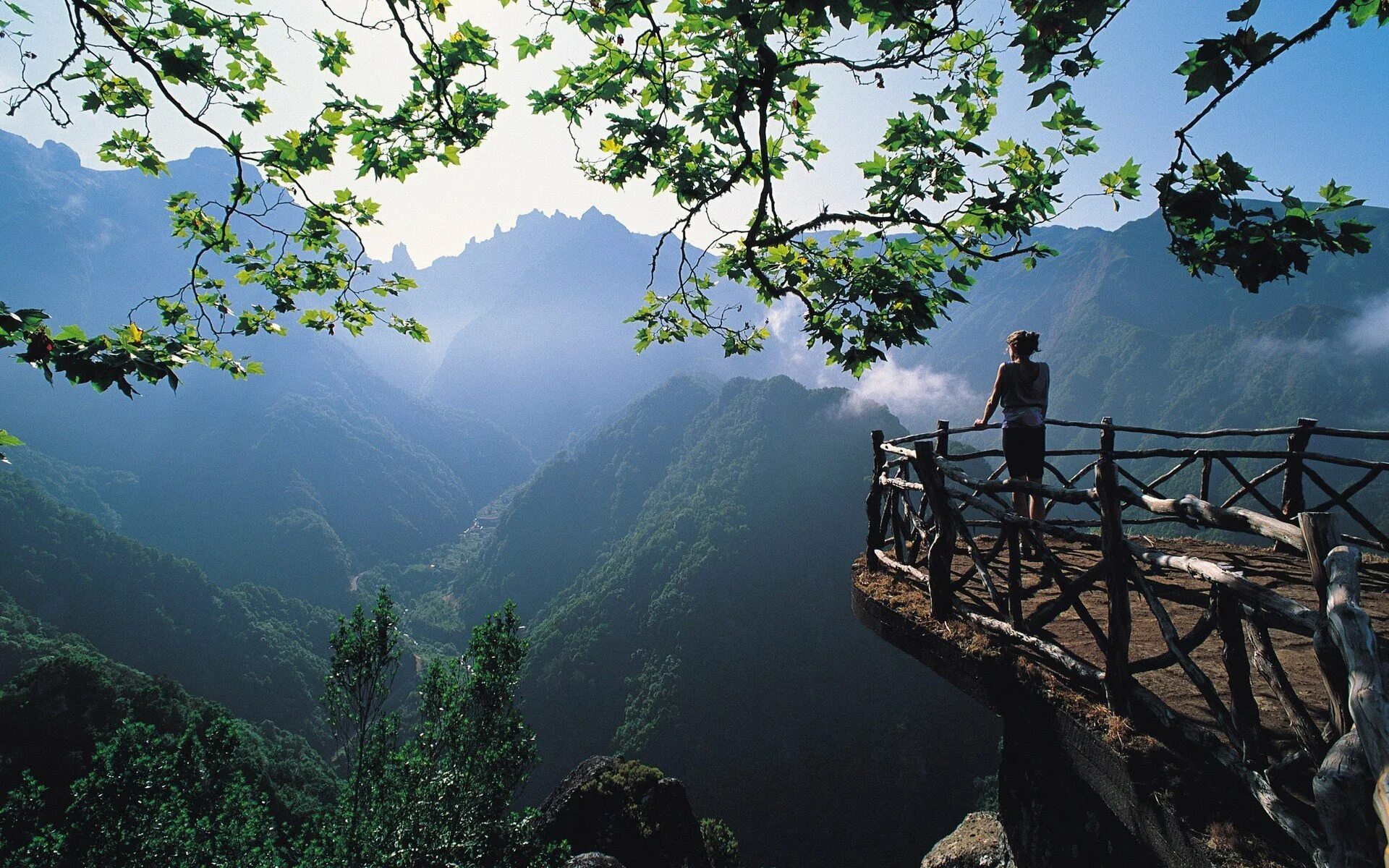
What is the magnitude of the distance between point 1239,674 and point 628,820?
19.0 metres

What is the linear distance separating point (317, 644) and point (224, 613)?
16.7m

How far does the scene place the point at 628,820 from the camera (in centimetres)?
1775

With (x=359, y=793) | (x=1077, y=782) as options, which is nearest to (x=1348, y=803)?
(x=1077, y=782)

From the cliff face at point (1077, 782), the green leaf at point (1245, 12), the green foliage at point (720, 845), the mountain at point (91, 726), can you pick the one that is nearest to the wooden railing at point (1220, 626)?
the cliff face at point (1077, 782)

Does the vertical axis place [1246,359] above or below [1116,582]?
above

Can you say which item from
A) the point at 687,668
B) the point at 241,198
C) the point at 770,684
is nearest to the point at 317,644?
the point at 687,668

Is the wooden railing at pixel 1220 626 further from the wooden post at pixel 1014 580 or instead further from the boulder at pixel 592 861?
the boulder at pixel 592 861

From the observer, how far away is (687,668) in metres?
83.1

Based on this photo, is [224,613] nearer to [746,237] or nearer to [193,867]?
[193,867]

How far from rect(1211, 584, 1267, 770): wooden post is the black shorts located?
13.7ft

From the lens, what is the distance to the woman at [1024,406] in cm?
695

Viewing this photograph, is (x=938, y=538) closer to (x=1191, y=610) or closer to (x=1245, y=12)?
(x=1191, y=610)

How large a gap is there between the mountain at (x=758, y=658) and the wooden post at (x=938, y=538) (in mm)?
→ 71031

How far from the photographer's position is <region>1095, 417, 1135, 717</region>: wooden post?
141 inches
